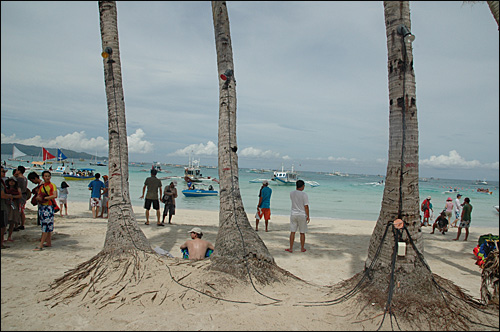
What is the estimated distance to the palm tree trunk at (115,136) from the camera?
5664 mm

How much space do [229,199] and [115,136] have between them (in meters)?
2.54

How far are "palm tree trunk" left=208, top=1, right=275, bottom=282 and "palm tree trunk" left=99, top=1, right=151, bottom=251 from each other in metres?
1.58

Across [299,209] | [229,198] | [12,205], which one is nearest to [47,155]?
[12,205]

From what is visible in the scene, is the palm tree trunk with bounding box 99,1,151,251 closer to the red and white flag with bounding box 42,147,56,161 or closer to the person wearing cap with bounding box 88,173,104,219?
the person wearing cap with bounding box 88,173,104,219

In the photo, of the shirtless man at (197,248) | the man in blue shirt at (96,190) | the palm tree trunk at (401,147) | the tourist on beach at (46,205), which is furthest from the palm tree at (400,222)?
the man in blue shirt at (96,190)

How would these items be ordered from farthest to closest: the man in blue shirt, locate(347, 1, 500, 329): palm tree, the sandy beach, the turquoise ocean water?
1. the turquoise ocean water
2. the man in blue shirt
3. locate(347, 1, 500, 329): palm tree
4. the sandy beach

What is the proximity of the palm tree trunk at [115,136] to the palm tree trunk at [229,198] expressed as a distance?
5.17 ft

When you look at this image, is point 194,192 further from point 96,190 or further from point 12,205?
point 12,205

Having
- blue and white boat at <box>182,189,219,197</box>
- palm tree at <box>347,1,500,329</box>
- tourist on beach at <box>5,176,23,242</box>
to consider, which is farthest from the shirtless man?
blue and white boat at <box>182,189,219,197</box>

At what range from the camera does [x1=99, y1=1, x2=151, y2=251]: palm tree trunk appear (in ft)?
18.6

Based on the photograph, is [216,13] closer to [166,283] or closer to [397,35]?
[397,35]

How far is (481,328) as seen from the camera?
353 centimetres

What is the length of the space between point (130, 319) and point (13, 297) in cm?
175

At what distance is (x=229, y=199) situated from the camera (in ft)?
17.5
